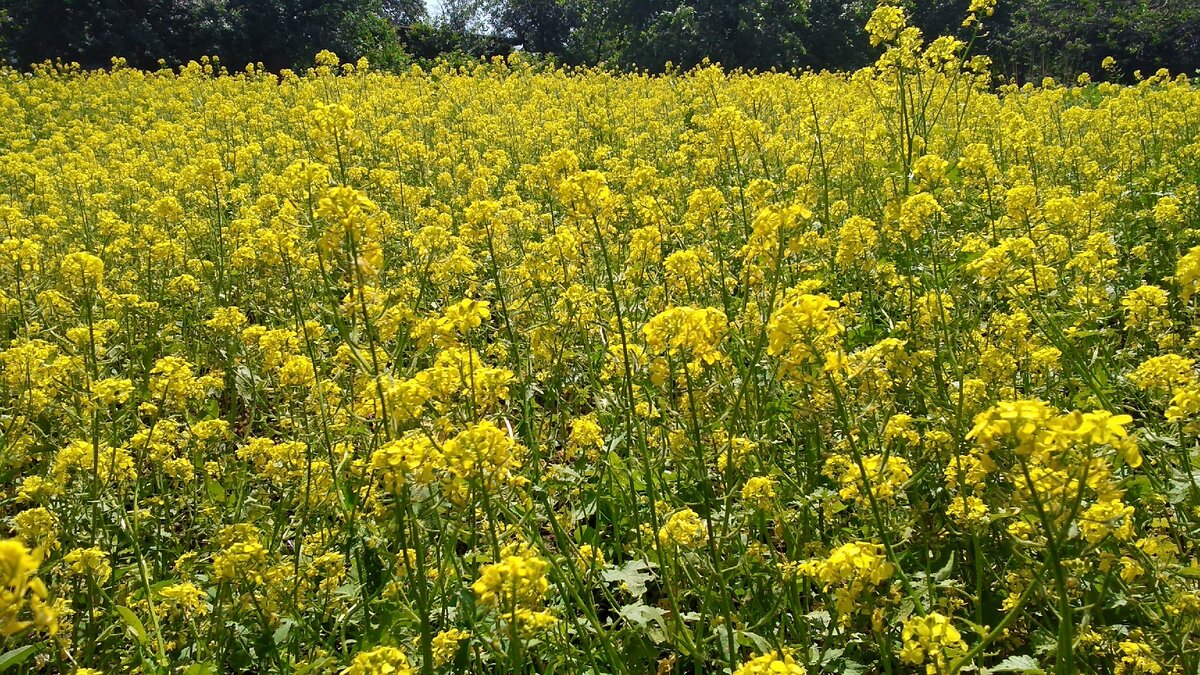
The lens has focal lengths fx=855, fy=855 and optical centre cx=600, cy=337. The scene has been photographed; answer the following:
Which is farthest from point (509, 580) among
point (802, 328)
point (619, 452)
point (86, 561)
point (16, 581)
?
point (619, 452)

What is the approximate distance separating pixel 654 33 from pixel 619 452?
2221cm

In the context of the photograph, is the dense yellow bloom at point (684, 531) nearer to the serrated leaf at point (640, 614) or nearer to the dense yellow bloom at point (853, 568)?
the serrated leaf at point (640, 614)

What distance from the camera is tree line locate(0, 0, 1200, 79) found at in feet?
61.4

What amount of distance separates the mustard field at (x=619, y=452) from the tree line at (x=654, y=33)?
1612 cm

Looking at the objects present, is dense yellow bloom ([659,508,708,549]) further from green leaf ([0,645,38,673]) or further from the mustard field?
green leaf ([0,645,38,673])

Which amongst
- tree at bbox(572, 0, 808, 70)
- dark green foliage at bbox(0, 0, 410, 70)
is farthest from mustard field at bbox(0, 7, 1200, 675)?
tree at bbox(572, 0, 808, 70)

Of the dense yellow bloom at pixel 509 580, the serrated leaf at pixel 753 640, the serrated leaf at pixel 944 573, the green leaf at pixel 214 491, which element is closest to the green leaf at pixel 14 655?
the dense yellow bloom at pixel 509 580

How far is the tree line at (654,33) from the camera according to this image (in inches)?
737

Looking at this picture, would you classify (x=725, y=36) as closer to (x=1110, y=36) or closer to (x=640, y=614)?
(x=1110, y=36)

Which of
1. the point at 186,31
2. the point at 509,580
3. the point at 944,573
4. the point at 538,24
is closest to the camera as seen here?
the point at 509,580

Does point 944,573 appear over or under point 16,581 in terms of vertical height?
under

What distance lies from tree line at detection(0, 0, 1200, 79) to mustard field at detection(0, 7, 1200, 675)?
1612 centimetres

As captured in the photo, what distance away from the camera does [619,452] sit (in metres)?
3.50

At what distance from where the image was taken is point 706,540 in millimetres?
2291
